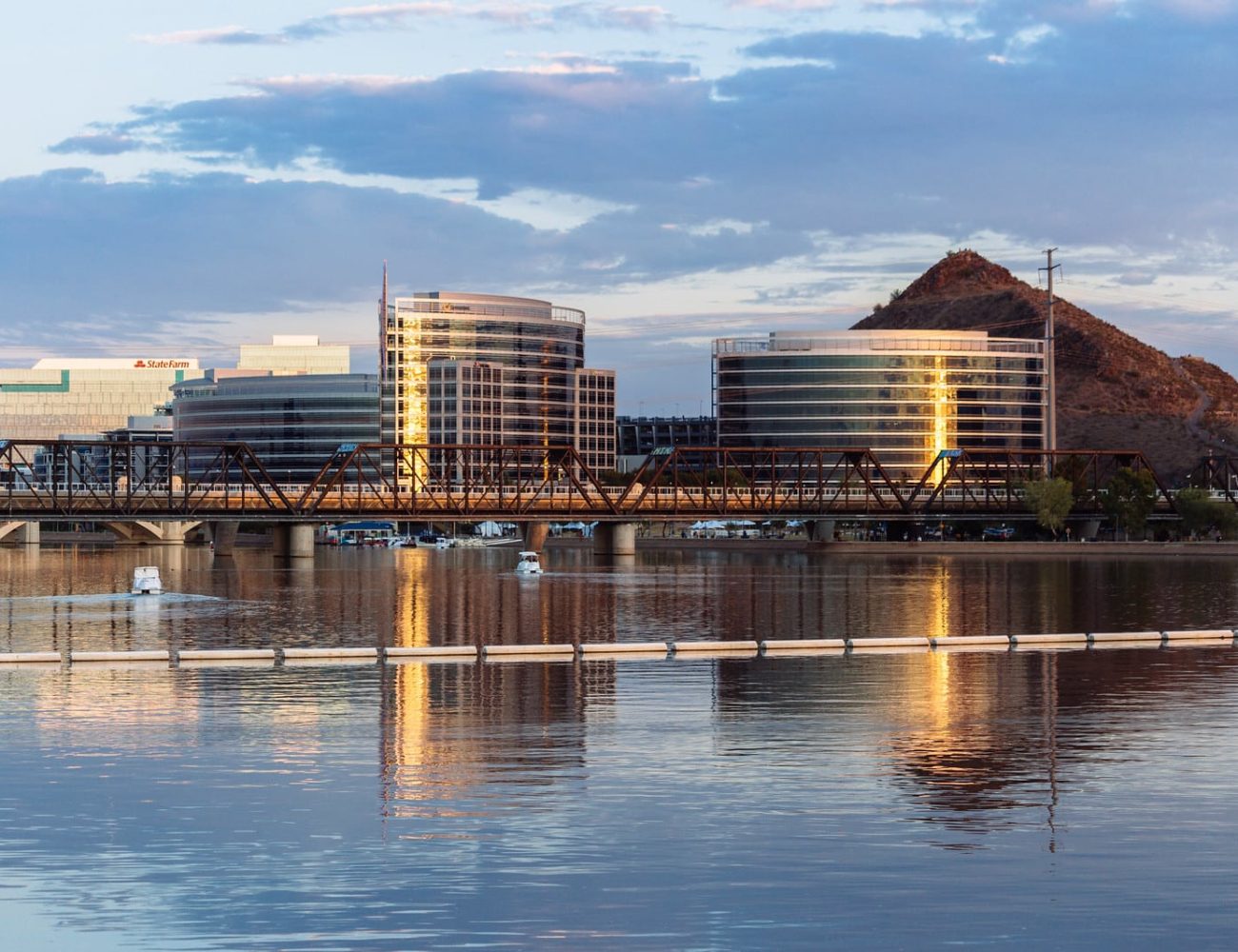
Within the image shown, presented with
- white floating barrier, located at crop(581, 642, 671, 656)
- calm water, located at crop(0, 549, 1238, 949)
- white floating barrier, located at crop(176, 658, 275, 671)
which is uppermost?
white floating barrier, located at crop(581, 642, 671, 656)

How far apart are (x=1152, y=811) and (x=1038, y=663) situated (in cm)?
3836

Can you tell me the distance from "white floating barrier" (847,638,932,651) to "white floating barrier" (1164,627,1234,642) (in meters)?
13.6

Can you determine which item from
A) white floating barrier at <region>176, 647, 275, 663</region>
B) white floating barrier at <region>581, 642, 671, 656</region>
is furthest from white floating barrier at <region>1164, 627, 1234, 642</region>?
white floating barrier at <region>176, 647, 275, 663</region>

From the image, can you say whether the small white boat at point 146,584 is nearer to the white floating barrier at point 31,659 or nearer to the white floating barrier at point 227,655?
the white floating barrier at point 227,655

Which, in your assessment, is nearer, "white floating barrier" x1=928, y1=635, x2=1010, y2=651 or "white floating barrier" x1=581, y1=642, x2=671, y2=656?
"white floating barrier" x1=581, y1=642, x2=671, y2=656

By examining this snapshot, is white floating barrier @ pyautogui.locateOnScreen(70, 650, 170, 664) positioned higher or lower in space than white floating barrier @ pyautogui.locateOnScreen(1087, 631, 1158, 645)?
higher

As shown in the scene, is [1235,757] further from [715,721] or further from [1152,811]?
[715,721]

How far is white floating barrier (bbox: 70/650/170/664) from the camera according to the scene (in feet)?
261

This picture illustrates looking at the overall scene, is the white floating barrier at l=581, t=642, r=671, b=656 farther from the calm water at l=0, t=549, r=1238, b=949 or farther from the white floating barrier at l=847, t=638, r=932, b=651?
the white floating barrier at l=847, t=638, r=932, b=651

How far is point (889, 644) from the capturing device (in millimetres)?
87000

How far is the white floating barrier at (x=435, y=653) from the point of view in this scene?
269ft

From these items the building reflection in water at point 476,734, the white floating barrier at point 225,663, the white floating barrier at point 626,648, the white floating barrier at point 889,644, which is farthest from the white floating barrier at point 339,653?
the white floating barrier at point 889,644

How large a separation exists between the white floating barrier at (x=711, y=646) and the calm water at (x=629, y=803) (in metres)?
3.34

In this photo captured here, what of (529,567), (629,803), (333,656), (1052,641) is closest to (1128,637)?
(1052,641)
